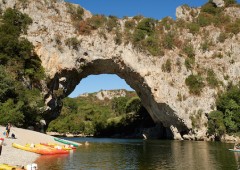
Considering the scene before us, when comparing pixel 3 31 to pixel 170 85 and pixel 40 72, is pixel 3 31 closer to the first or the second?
pixel 40 72

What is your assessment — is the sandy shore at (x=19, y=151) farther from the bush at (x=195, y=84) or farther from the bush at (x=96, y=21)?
the bush at (x=195, y=84)

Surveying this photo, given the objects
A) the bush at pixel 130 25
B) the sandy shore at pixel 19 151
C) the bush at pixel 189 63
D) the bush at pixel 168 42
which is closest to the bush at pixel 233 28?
the bush at pixel 189 63

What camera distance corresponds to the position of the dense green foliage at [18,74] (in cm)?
3575

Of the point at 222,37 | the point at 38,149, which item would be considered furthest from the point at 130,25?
the point at 38,149

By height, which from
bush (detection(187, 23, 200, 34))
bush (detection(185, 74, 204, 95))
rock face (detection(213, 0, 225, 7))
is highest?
rock face (detection(213, 0, 225, 7))

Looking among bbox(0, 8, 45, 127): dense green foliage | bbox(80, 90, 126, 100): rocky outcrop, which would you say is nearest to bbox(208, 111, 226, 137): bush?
bbox(0, 8, 45, 127): dense green foliage

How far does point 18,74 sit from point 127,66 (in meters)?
18.0

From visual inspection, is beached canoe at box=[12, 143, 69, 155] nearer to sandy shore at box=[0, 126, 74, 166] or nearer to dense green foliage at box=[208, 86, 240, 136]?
sandy shore at box=[0, 126, 74, 166]

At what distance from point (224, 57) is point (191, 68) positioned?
8.22 m

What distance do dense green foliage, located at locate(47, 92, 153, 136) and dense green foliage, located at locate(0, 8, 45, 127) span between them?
36461mm

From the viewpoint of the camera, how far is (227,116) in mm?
51938

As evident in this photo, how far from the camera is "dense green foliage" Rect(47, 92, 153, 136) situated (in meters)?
76.6

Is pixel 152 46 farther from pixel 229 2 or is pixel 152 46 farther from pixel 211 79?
pixel 229 2

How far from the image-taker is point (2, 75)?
35938 millimetres
